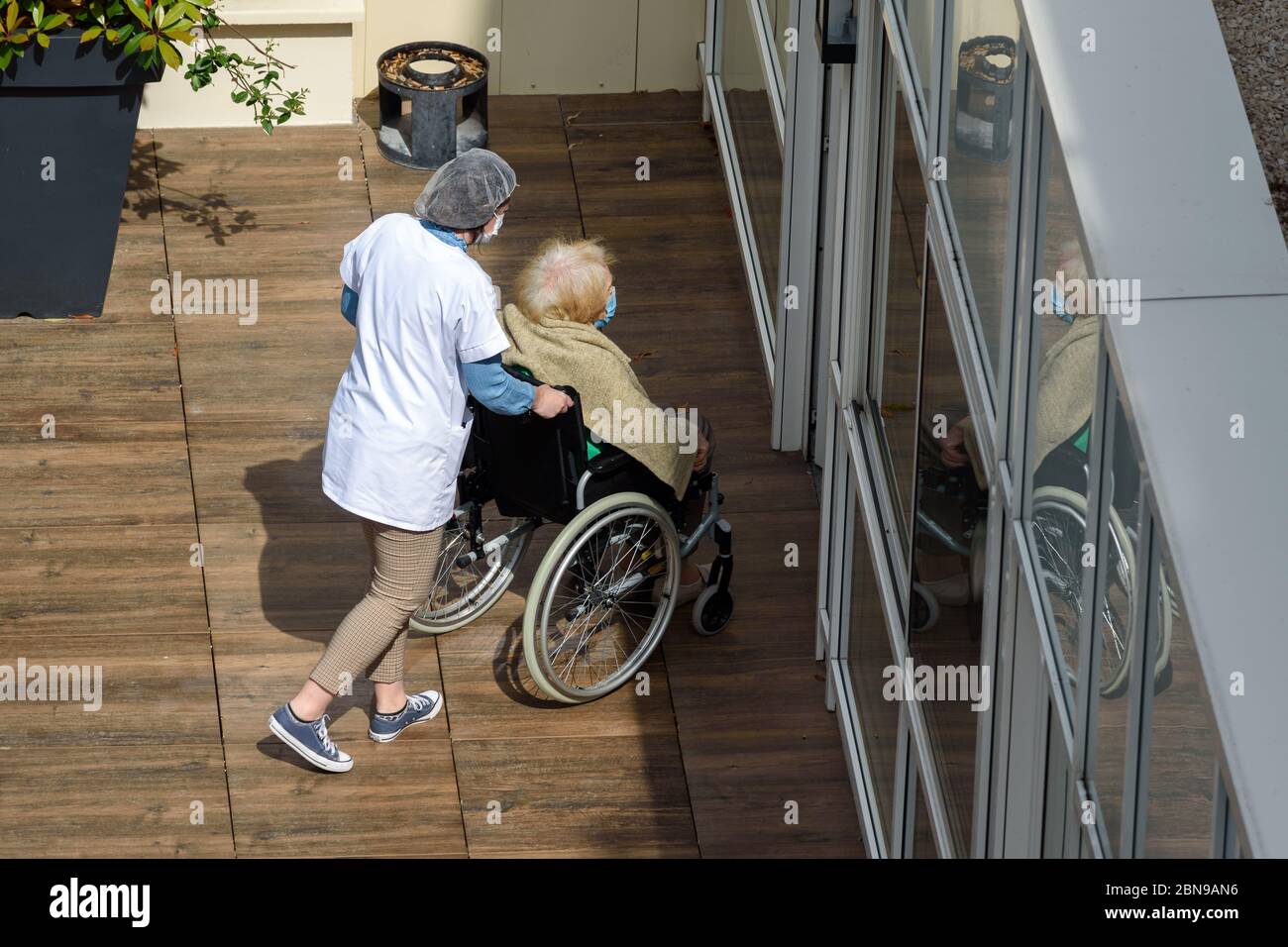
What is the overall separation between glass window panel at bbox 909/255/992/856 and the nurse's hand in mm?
782

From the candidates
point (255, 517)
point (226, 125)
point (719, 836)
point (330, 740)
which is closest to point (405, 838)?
point (330, 740)

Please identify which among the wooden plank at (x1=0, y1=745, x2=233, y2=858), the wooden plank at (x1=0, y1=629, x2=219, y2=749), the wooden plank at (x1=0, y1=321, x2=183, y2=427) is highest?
the wooden plank at (x1=0, y1=321, x2=183, y2=427)

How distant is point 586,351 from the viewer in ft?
13.1

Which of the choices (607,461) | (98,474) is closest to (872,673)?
(607,461)

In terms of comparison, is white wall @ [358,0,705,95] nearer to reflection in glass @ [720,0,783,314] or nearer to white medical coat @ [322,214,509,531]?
reflection in glass @ [720,0,783,314]

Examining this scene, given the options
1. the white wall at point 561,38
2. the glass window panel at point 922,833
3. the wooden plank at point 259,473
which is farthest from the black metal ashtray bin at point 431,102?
the glass window panel at point 922,833

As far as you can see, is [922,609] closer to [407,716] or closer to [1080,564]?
[1080,564]

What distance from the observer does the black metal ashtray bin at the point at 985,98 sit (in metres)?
2.72

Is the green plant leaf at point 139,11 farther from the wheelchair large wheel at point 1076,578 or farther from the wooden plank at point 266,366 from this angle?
the wheelchair large wheel at point 1076,578

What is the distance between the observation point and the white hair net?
3.58 m

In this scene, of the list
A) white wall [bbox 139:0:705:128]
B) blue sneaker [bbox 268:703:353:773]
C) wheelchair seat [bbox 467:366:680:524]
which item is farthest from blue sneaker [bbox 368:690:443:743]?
white wall [bbox 139:0:705:128]

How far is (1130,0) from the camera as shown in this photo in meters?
2.40

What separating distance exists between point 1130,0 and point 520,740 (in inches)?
92.9

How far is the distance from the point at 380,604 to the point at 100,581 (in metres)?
1.05
